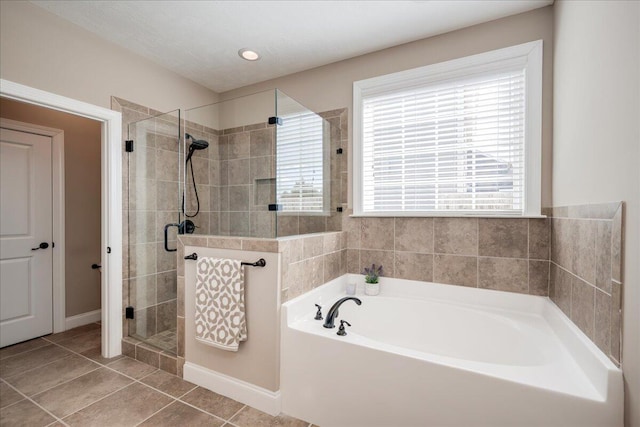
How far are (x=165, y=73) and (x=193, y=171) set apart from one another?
1.26m

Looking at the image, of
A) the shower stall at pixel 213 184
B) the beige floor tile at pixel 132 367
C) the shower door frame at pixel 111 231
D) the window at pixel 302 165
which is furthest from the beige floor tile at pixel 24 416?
the window at pixel 302 165

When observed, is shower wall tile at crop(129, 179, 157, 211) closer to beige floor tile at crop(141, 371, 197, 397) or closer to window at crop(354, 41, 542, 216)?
beige floor tile at crop(141, 371, 197, 397)

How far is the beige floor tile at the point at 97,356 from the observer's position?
7.83ft

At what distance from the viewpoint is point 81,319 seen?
10.4ft

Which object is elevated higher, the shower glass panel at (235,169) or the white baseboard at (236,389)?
the shower glass panel at (235,169)

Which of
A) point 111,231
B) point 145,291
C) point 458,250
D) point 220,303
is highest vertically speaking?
point 111,231

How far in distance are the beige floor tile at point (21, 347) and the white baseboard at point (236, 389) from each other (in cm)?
166

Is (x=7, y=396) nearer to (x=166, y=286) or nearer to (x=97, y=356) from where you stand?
(x=97, y=356)

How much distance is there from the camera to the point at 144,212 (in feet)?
8.45

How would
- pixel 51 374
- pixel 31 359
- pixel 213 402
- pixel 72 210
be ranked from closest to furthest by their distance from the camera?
pixel 213 402
pixel 51 374
pixel 31 359
pixel 72 210

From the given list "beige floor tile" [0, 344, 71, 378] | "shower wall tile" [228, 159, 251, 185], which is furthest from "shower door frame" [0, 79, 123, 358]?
"shower wall tile" [228, 159, 251, 185]

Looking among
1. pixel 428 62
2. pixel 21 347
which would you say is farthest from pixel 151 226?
pixel 428 62

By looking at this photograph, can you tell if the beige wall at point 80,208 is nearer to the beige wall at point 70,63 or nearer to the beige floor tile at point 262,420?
the beige wall at point 70,63

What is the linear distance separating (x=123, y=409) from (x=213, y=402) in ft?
1.73
